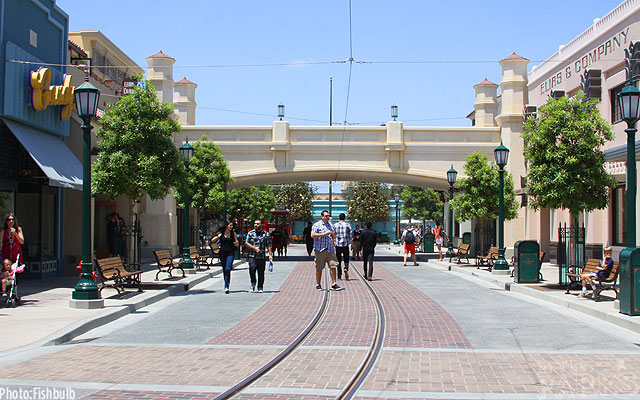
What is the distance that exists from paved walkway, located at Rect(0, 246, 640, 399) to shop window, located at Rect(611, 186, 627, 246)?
844 centimetres

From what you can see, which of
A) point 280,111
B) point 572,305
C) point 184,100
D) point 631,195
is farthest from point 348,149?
point 631,195

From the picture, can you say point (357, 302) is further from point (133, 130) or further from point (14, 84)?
point (14, 84)

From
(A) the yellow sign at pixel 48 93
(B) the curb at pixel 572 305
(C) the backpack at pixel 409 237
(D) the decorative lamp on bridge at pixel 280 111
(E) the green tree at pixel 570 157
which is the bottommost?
(B) the curb at pixel 572 305

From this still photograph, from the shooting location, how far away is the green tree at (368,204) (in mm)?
76062

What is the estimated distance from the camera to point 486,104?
1437 inches

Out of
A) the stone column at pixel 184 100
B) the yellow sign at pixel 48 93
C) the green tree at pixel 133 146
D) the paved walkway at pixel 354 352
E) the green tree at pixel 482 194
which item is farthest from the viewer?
the stone column at pixel 184 100

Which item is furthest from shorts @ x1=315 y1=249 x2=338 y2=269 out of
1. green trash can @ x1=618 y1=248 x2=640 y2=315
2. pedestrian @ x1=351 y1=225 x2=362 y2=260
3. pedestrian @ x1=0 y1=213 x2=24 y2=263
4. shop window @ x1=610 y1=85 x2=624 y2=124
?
pedestrian @ x1=351 y1=225 x2=362 y2=260

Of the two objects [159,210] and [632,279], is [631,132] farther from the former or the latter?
[159,210]

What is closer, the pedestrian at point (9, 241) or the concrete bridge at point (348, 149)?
the pedestrian at point (9, 241)

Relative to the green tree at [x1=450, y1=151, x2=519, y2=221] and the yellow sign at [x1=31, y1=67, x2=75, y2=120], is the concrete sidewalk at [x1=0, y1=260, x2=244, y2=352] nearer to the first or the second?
the yellow sign at [x1=31, y1=67, x2=75, y2=120]

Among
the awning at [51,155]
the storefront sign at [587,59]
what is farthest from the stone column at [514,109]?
the awning at [51,155]

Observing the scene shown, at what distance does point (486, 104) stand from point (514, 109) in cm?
463

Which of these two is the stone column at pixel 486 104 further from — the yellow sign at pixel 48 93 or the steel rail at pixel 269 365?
the steel rail at pixel 269 365

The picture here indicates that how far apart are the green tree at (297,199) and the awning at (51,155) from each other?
57787 mm
